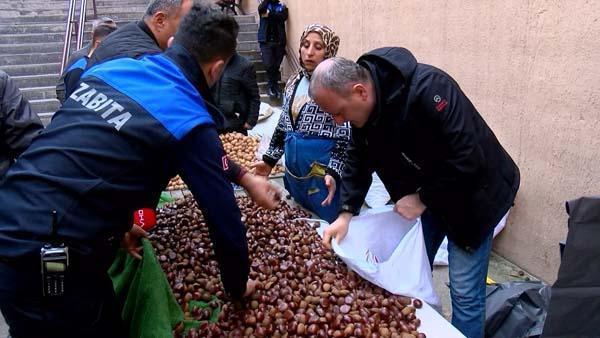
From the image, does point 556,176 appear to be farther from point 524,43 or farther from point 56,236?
point 56,236

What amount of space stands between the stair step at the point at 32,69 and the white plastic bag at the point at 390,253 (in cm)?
776

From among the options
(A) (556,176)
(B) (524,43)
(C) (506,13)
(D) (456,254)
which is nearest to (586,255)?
(D) (456,254)

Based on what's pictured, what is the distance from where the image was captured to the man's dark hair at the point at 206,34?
5.25 feet

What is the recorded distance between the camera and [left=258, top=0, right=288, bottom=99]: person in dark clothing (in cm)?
853

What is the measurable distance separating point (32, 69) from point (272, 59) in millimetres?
4093

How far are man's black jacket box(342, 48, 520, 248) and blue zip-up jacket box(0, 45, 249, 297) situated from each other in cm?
78

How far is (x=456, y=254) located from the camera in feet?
7.31

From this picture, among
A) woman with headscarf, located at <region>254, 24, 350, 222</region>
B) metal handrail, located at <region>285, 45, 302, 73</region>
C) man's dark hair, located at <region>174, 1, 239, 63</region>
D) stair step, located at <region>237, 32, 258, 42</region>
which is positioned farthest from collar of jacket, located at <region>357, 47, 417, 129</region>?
stair step, located at <region>237, 32, 258, 42</region>

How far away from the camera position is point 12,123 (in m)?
2.84

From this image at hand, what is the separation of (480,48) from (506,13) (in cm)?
34

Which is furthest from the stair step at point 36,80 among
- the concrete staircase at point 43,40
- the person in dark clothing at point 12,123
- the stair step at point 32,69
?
the person in dark clothing at point 12,123

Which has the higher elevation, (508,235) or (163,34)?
(163,34)

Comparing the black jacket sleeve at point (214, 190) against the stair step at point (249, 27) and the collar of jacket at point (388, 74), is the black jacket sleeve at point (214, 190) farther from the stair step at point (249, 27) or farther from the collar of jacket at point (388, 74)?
the stair step at point (249, 27)

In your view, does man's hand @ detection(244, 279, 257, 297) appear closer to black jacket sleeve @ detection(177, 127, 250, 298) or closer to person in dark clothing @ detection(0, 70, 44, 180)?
black jacket sleeve @ detection(177, 127, 250, 298)
